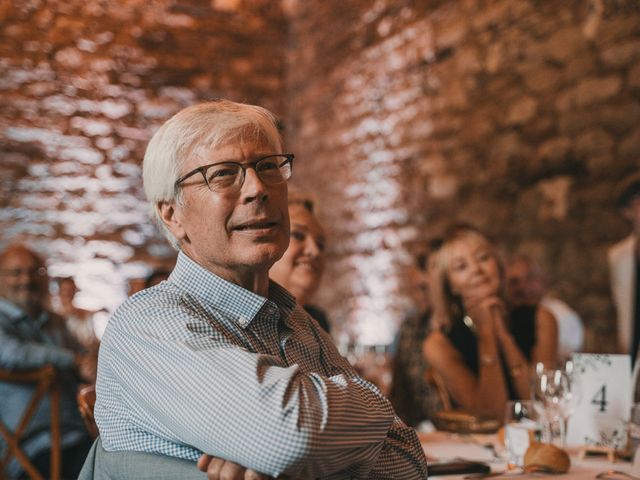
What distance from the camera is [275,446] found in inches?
41.5

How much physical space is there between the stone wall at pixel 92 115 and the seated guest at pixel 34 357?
2.93 meters

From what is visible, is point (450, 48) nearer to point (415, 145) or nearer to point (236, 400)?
point (415, 145)

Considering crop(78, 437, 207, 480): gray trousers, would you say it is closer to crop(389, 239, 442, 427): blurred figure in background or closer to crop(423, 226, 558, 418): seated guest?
crop(423, 226, 558, 418): seated guest

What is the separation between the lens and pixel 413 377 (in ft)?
11.4

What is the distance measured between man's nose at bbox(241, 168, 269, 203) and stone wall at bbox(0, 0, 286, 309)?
5.94 metres

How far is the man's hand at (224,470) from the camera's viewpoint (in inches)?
43.1

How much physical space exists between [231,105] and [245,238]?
0.87 ft

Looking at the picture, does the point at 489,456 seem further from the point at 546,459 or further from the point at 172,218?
the point at 172,218

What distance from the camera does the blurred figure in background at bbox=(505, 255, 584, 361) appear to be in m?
4.48

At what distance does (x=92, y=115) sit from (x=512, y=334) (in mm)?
5240

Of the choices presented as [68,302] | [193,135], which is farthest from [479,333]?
[68,302]

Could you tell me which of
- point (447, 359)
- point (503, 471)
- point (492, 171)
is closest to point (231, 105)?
point (503, 471)

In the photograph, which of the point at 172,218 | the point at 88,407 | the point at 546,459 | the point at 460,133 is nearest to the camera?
the point at 172,218

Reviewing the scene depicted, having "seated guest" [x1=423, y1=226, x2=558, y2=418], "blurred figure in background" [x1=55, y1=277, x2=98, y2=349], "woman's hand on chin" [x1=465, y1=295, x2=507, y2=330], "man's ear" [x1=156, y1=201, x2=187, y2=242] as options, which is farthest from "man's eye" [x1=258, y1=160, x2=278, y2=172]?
"blurred figure in background" [x1=55, y1=277, x2=98, y2=349]
